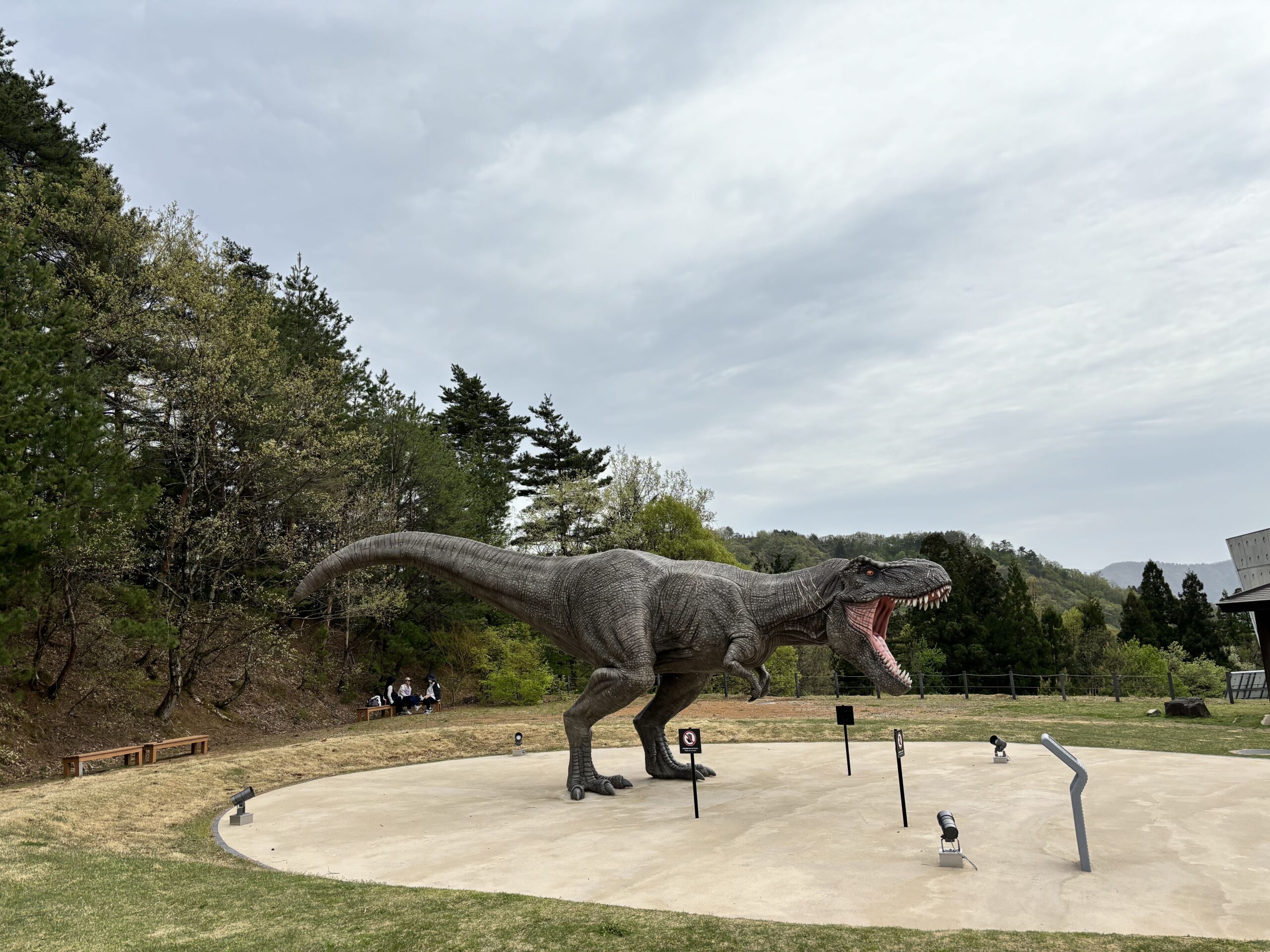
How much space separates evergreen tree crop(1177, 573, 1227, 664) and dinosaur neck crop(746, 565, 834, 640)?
38.1m

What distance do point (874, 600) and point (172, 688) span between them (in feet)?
51.4

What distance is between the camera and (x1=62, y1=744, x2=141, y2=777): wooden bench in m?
12.4

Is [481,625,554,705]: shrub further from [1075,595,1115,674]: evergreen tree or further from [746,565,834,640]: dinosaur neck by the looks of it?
[1075,595,1115,674]: evergreen tree

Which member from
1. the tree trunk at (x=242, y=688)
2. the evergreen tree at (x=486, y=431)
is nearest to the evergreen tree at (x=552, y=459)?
the evergreen tree at (x=486, y=431)

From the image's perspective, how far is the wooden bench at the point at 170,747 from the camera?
13.6 metres

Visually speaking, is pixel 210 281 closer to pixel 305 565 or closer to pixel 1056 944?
pixel 305 565

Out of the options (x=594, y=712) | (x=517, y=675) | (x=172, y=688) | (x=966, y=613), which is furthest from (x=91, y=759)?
(x=966, y=613)

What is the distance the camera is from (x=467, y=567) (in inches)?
414

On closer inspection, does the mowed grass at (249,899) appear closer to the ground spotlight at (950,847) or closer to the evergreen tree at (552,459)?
the ground spotlight at (950,847)

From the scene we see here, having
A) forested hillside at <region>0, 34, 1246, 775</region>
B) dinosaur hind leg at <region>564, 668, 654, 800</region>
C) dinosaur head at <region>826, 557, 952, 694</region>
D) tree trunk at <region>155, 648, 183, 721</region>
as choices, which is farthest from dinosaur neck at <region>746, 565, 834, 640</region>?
tree trunk at <region>155, 648, 183, 721</region>

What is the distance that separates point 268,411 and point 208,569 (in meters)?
4.04

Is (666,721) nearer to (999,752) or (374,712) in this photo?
(999,752)

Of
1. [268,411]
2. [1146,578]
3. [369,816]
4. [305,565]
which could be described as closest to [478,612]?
[305,565]

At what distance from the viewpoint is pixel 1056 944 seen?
4266mm
